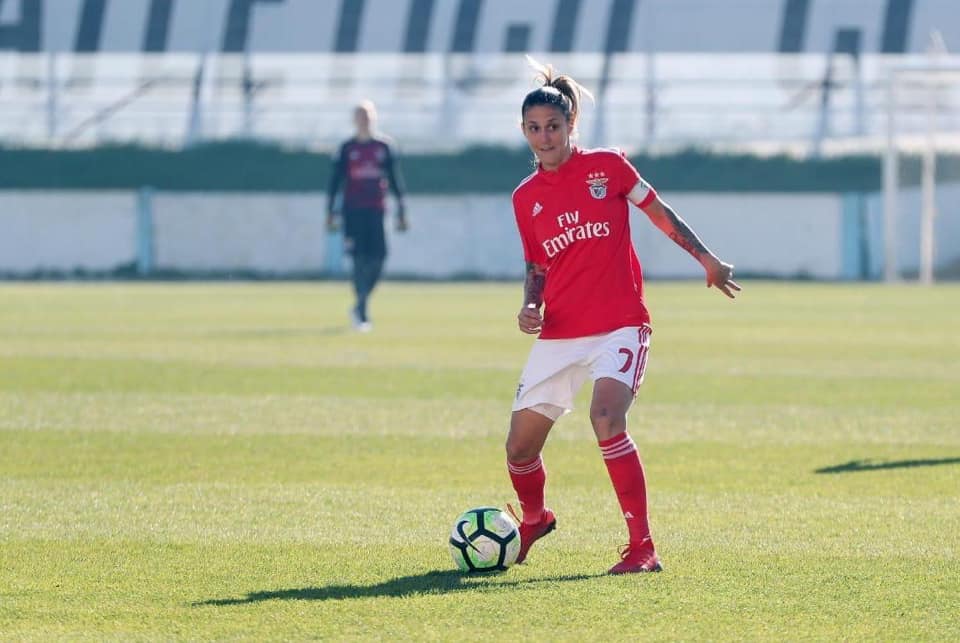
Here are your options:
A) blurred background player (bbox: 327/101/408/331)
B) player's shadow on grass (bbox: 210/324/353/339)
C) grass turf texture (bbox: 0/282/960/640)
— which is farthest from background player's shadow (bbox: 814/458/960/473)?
blurred background player (bbox: 327/101/408/331)

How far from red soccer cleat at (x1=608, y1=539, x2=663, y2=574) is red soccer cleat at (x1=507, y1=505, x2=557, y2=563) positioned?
1.41ft

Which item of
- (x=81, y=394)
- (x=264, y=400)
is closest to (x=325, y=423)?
(x=264, y=400)

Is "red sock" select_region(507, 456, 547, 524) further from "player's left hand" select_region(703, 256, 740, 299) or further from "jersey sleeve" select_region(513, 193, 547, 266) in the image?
"player's left hand" select_region(703, 256, 740, 299)

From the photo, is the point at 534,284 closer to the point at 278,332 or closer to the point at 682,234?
the point at 682,234

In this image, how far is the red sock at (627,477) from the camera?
596 cm

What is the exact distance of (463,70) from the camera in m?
35.8

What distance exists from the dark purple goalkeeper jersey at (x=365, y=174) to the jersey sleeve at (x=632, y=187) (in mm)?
11428

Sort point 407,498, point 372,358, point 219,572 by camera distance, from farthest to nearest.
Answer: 1. point 372,358
2. point 407,498
3. point 219,572

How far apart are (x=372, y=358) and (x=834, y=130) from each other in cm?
2106

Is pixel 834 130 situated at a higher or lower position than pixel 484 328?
higher

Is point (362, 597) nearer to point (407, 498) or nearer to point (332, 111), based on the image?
point (407, 498)

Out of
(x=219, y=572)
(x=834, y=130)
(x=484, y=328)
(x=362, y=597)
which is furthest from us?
(x=834, y=130)

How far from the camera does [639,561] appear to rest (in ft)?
19.3

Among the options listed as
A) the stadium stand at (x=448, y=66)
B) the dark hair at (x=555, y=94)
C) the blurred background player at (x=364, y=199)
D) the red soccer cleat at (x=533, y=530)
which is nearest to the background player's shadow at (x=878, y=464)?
the red soccer cleat at (x=533, y=530)
